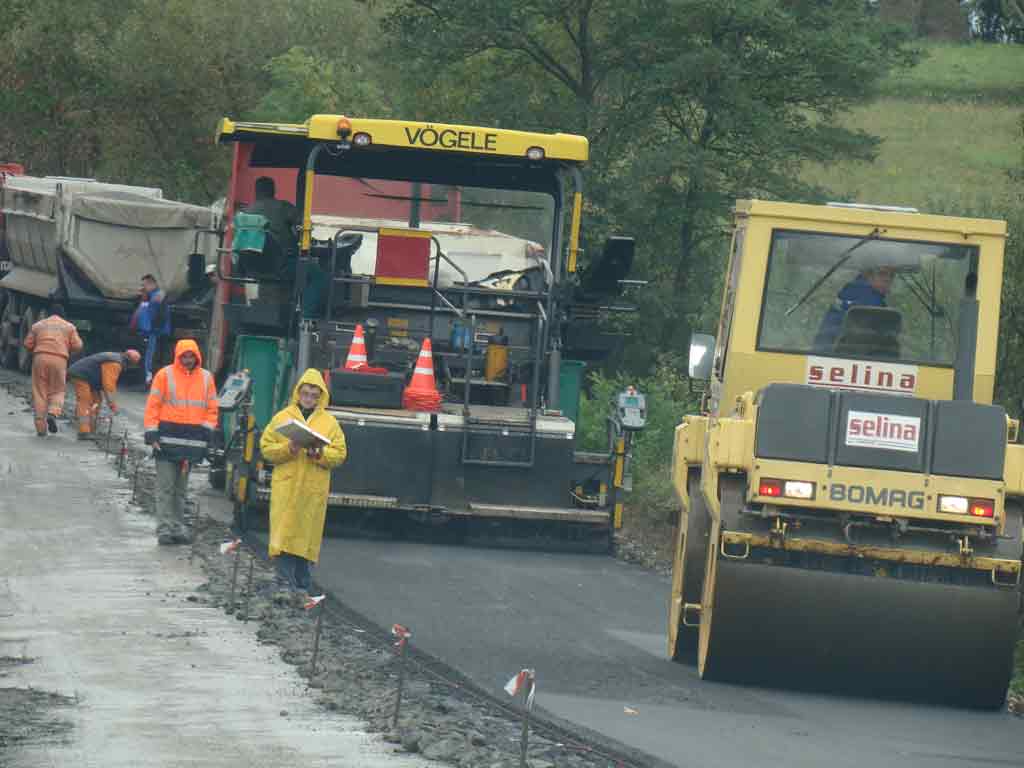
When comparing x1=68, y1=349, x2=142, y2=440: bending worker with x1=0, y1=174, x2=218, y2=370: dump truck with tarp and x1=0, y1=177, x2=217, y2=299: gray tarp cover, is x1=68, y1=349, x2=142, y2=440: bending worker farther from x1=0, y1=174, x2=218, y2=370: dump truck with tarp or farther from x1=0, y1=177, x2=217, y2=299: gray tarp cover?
x1=0, y1=177, x2=217, y2=299: gray tarp cover

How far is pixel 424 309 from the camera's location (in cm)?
1603

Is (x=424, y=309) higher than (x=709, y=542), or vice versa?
(x=424, y=309)

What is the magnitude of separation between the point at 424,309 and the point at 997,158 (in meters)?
36.8

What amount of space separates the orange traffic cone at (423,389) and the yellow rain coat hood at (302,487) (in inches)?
106

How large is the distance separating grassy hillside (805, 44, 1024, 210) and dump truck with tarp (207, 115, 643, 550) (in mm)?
26676

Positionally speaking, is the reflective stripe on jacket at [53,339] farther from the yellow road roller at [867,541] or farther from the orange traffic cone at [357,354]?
the yellow road roller at [867,541]

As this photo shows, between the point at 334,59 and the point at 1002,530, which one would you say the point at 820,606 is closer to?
the point at 1002,530

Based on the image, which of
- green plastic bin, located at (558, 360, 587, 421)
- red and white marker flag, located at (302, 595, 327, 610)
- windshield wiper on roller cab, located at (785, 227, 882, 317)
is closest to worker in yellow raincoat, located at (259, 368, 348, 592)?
red and white marker flag, located at (302, 595, 327, 610)

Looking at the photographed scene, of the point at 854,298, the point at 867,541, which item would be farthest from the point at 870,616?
the point at 854,298

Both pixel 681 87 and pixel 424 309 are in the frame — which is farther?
pixel 681 87

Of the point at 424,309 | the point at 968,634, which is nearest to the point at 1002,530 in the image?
the point at 968,634

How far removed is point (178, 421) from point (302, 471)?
2.89 metres

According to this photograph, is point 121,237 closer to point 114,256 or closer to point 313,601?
point 114,256

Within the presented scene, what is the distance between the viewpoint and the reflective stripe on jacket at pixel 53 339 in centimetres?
2152
